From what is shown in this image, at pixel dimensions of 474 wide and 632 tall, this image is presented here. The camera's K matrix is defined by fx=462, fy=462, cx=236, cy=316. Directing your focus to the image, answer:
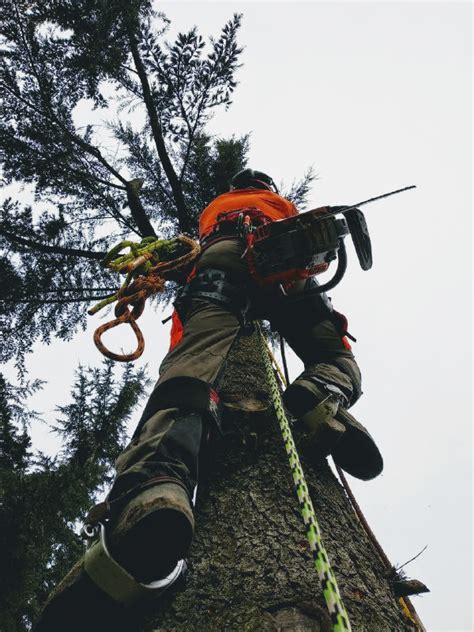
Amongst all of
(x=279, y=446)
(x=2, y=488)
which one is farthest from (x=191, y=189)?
(x=279, y=446)

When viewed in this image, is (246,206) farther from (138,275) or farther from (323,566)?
(323,566)

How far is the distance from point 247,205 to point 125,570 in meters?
2.03

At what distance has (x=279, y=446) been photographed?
6.52 feet

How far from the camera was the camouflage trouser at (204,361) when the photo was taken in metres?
1.39

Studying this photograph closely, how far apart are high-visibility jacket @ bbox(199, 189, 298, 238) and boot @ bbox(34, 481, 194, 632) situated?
5.98 feet

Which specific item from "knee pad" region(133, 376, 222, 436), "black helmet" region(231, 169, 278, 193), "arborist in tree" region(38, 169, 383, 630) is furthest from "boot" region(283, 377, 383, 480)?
"black helmet" region(231, 169, 278, 193)

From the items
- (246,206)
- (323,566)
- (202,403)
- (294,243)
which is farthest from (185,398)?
(246,206)

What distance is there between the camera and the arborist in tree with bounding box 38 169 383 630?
1.16 m

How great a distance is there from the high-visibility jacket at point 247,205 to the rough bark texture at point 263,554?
117 centimetres

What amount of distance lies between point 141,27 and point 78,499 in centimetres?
520

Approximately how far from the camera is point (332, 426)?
6.16 feet

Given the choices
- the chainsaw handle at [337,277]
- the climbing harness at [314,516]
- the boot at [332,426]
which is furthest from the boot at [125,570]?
the chainsaw handle at [337,277]

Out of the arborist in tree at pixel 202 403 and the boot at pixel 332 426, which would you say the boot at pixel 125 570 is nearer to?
the arborist in tree at pixel 202 403

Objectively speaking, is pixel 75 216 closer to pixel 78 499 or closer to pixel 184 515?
pixel 78 499
